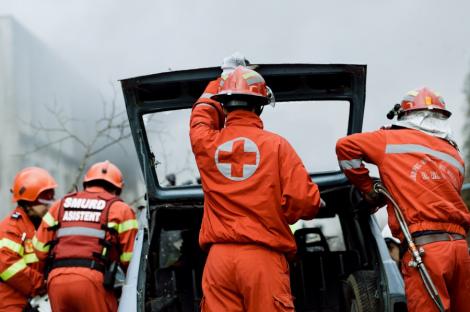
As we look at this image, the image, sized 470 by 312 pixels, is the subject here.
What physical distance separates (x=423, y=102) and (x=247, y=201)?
1.45 metres

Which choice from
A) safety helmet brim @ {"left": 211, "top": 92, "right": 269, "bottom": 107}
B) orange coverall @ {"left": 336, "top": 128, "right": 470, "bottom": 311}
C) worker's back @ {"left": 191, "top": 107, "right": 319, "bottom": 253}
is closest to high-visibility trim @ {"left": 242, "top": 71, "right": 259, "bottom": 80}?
safety helmet brim @ {"left": 211, "top": 92, "right": 269, "bottom": 107}

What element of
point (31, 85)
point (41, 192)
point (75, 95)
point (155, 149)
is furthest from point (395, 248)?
point (75, 95)

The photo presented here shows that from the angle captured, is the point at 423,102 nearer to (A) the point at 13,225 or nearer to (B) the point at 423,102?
(B) the point at 423,102

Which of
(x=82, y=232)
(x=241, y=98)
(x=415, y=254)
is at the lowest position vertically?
(x=415, y=254)

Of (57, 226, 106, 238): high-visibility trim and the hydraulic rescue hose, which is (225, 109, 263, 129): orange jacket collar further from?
(57, 226, 106, 238): high-visibility trim

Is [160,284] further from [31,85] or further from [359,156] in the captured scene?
[31,85]

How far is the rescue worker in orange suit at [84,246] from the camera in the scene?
4.54 meters

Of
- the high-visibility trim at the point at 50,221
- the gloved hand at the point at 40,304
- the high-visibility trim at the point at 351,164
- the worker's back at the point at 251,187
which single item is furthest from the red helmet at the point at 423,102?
the gloved hand at the point at 40,304

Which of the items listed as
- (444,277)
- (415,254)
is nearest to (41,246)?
(415,254)

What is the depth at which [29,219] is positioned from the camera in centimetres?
542

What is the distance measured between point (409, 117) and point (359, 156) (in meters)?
0.50

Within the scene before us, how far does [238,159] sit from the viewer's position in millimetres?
3553

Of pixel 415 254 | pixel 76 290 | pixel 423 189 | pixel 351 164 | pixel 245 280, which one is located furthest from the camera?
pixel 76 290

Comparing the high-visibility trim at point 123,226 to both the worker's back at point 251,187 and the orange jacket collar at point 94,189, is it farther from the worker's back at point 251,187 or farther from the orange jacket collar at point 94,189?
the worker's back at point 251,187
